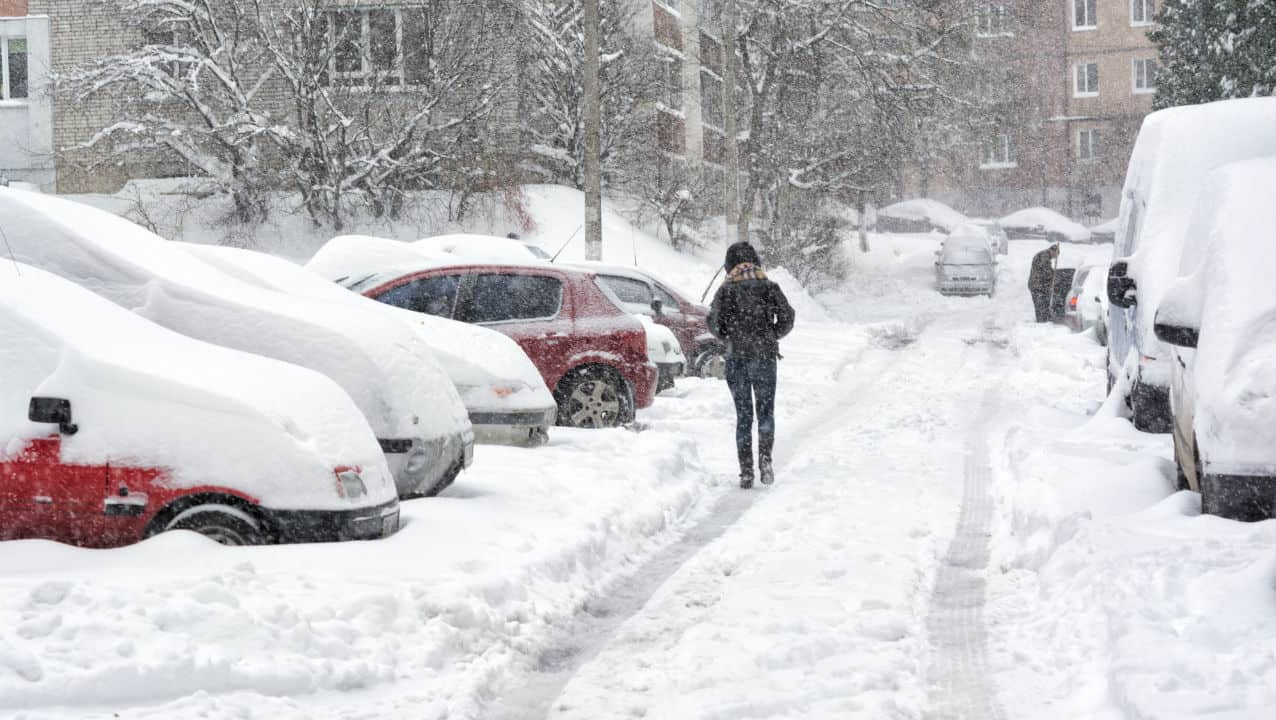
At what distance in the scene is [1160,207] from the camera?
11734mm

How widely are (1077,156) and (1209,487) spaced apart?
220 ft

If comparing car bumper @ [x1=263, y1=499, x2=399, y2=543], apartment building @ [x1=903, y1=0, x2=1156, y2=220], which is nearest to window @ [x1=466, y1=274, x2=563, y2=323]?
car bumper @ [x1=263, y1=499, x2=399, y2=543]

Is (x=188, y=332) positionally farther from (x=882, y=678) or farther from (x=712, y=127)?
(x=712, y=127)

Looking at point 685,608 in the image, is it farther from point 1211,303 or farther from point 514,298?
point 514,298

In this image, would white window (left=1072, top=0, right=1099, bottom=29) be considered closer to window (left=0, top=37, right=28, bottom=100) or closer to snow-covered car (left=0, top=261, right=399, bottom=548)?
window (left=0, top=37, right=28, bottom=100)

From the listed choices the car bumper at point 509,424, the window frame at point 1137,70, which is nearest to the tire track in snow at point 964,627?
the car bumper at point 509,424

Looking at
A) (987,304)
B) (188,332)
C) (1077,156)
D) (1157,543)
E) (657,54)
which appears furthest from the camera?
(1077,156)

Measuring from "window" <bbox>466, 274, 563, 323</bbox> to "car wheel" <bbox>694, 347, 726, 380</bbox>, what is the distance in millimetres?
5226

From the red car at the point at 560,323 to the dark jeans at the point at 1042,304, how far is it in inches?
713

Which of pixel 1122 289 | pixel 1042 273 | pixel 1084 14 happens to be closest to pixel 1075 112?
pixel 1084 14

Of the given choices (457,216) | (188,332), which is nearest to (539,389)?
(188,332)

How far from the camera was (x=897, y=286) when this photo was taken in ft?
147

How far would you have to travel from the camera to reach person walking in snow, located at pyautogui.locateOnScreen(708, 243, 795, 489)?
11.5m

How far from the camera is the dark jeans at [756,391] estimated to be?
454 inches
